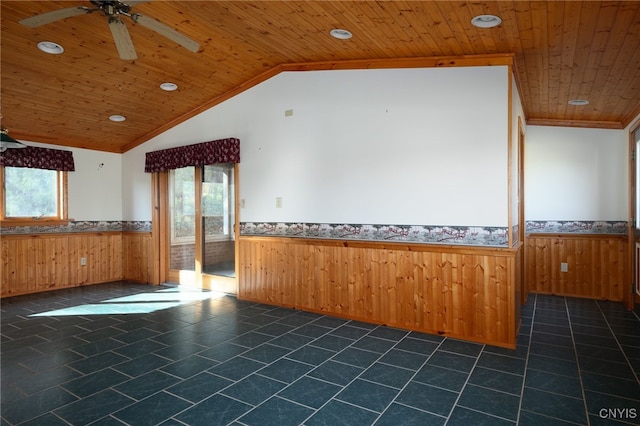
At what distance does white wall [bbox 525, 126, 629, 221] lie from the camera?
5.39m

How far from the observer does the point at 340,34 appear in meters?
3.77

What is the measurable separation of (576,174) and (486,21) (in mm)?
3510

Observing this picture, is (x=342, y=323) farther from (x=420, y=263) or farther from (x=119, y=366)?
(x=119, y=366)

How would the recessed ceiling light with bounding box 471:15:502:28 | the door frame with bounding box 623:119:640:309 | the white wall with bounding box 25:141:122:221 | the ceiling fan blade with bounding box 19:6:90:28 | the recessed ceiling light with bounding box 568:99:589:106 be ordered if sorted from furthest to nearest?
the white wall with bounding box 25:141:122:221
the door frame with bounding box 623:119:640:309
the recessed ceiling light with bounding box 568:99:589:106
the recessed ceiling light with bounding box 471:15:502:28
the ceiling fan blade with bounding box 19:6:90:28

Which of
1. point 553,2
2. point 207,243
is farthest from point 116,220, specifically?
point 553,2

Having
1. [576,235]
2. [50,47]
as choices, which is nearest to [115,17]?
[50,47]

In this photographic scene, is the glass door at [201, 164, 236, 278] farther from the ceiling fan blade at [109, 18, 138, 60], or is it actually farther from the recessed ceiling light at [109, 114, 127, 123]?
the ceiling fan blade at [109, 18, 138, 60]

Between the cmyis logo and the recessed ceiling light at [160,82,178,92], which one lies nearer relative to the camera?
the cmyis logo

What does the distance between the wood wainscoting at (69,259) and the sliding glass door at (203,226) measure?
0.61 m

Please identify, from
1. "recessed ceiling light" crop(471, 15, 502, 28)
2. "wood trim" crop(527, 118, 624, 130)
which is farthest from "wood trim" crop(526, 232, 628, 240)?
"recessed ceiling light" crop(471, 15, 502, 28)

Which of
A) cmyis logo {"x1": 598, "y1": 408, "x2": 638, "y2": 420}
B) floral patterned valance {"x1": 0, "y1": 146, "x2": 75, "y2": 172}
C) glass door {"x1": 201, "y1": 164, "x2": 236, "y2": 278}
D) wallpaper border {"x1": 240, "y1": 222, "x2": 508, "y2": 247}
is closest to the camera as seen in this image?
cmyis logo {"x1": 598, "y1": 408, "x2": 638, "y2": 420}

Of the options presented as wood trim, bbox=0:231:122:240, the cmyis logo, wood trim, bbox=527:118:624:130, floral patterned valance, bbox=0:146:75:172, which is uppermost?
wood trim, bbox=527:118:624:130

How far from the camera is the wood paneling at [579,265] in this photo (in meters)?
→ 5.28

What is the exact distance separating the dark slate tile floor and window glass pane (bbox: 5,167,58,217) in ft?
6.45
